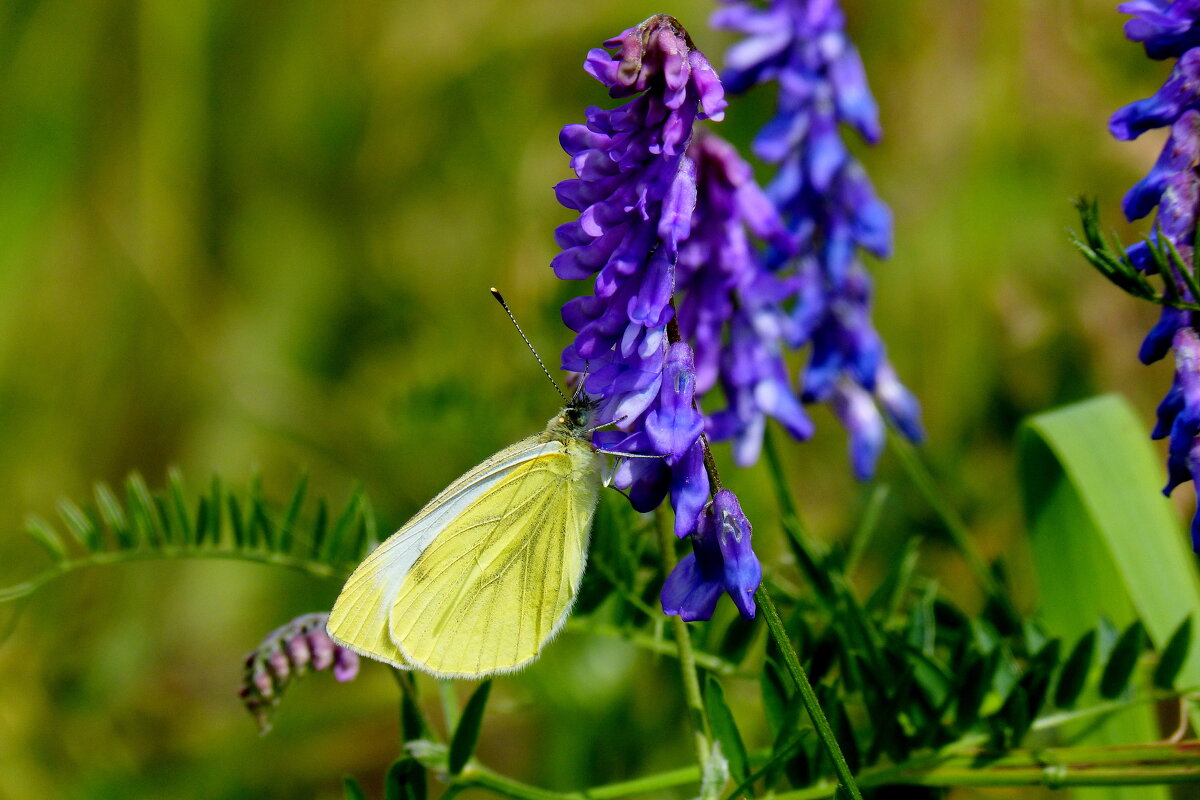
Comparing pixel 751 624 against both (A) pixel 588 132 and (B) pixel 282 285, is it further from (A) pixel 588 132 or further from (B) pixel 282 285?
(B) pixel 282 285

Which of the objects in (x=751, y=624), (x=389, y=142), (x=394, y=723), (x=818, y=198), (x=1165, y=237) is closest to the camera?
(x=1165, y=237)

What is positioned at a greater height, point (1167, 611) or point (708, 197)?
point (708, 197)

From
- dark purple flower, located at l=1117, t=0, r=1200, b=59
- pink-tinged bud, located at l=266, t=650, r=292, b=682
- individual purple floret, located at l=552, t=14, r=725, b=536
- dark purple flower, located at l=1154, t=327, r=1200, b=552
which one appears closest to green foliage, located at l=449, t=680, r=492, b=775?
pink-tinged bud, located at l=266, t=650, r=292, b=682

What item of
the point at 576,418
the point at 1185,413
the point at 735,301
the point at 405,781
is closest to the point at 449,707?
the point at 405,781

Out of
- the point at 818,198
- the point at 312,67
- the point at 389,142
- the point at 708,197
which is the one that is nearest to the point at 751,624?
the point at 708,197

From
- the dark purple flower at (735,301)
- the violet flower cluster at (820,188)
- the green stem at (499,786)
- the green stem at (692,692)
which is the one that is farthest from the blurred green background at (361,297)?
the green stem at (692,692)

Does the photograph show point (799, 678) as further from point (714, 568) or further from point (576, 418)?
point (576, 418)

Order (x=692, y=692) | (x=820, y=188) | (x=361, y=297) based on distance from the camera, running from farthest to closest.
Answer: (x=361, y=297), (x=820, y=188), (x=692, y=692)
